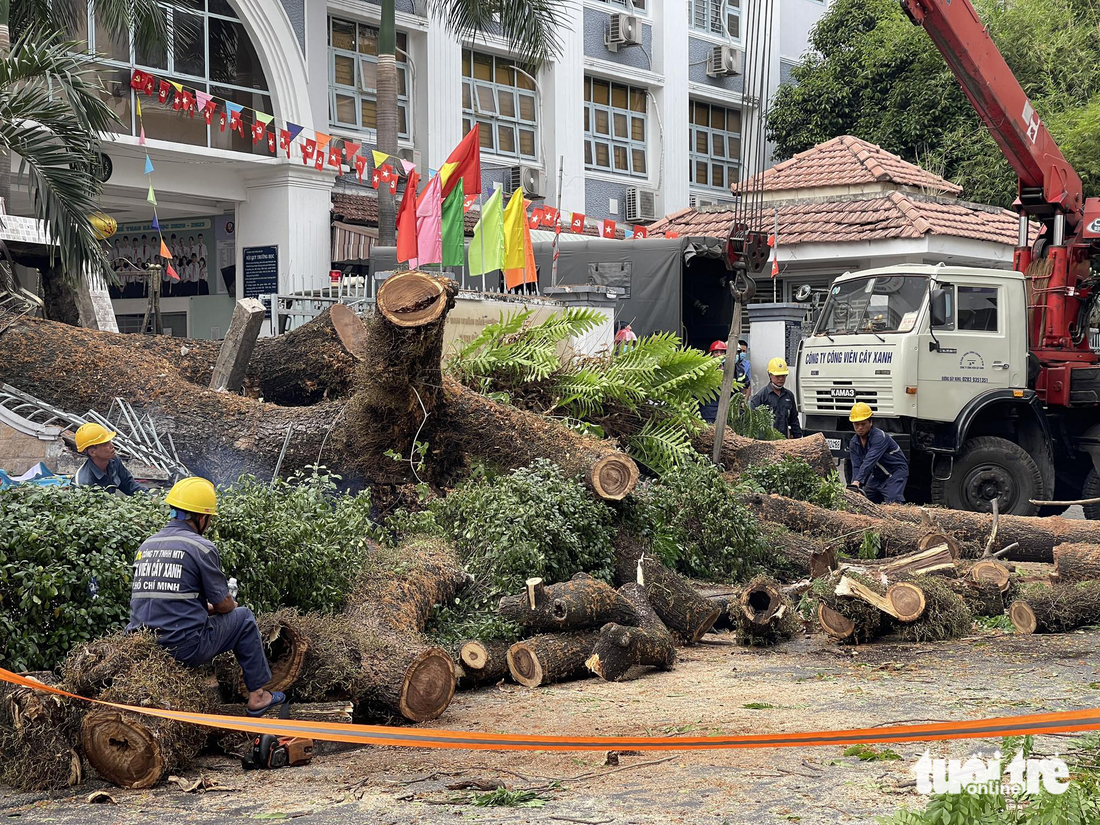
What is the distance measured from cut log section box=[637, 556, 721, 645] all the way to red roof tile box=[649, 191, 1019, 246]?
1490 cm

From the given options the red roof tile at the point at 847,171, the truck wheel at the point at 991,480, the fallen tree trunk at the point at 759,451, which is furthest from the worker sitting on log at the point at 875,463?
the red roof tile at the point at 847,171

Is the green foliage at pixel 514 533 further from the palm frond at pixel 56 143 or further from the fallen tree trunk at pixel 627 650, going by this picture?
the palm frond at pixel 56 143

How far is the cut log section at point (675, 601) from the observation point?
829 centimetres

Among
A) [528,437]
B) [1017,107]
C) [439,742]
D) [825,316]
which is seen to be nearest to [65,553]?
[439,742]

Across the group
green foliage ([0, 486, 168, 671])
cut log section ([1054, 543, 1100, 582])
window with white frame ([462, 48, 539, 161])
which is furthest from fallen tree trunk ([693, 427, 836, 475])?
window with white frame ([462, 48, 539, 161])

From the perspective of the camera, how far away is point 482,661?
6.88m

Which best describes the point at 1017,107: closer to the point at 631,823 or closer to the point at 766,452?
the point at 766,452

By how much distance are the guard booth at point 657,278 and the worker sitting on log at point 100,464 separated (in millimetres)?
10131

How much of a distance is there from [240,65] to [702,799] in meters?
18.4

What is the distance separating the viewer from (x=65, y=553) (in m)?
6.02

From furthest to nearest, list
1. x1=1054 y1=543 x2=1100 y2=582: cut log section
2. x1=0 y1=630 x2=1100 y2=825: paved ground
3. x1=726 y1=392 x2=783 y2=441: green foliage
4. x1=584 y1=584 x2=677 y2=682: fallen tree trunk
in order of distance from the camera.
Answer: x1=726 y1=392 x2=783 y2=441: green foliage < x1=1054 y1=543 x2=1100 y2=582: cut log section < x1=584 y1=584 x2=677 y2=682: fallen tree trunk < x1=0 y1=630 x2=1100 y2=825: paved ground

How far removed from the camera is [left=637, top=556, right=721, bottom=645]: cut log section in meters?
8.29

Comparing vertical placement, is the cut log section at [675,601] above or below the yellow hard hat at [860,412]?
below

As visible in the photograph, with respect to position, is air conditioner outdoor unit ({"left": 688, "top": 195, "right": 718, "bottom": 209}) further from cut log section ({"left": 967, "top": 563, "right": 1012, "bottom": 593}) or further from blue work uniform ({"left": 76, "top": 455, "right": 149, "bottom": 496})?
blue work uniform ({"left": 76, "top": 455, "right": 149, "bottom": 496})
